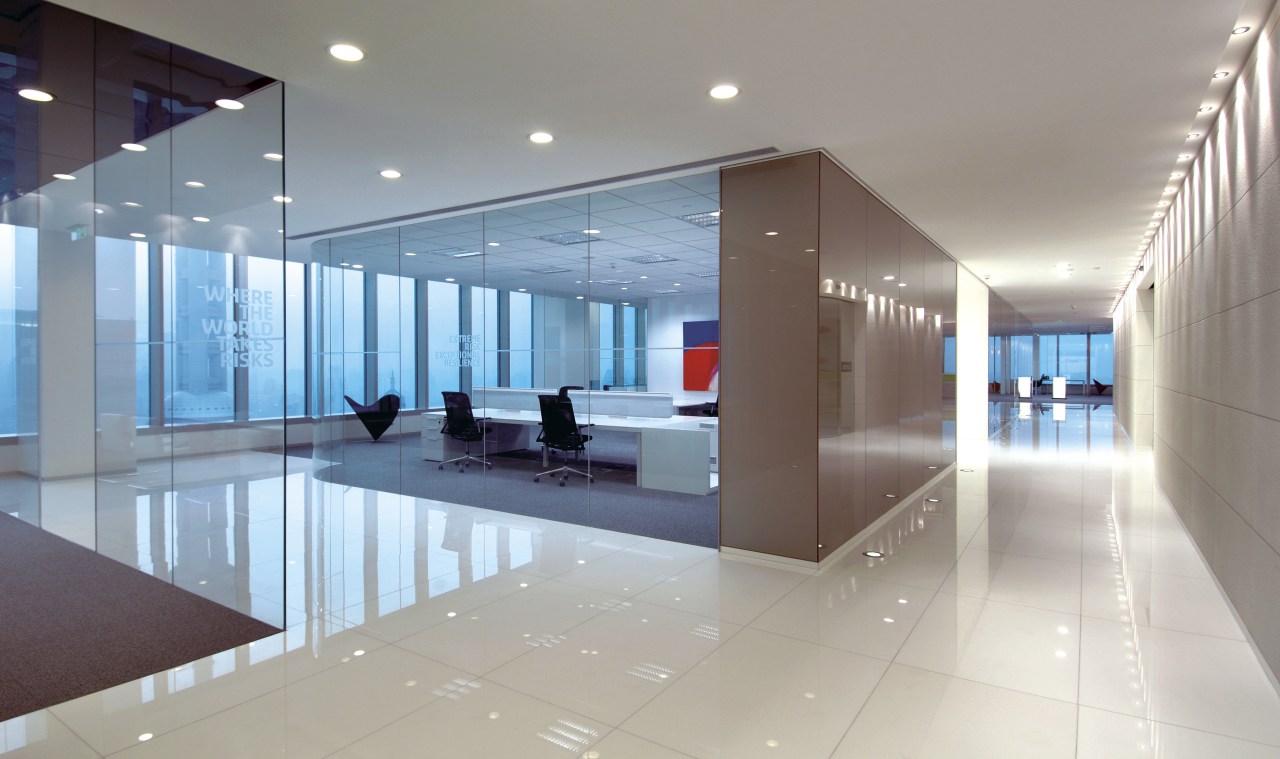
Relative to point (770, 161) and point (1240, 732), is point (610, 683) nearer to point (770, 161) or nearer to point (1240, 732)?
point (1240, 732)

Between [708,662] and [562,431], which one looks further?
[562,431]

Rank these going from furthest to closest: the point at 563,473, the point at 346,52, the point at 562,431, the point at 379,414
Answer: the point at 379,414, the point at 563,473, the point at 562,431, the point at 346,52

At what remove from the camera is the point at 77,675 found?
3248 millimetres

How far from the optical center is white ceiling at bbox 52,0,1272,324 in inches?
120

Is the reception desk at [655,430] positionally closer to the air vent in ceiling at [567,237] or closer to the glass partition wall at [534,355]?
the glass partition wall at [534,355]

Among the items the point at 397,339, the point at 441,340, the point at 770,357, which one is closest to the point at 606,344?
the point at 770,357

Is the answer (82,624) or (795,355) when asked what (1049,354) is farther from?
(82,624)

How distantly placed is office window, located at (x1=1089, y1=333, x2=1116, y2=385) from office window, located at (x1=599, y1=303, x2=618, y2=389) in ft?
114

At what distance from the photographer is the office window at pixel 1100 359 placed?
3288 centimetres

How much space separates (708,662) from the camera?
11.4ft

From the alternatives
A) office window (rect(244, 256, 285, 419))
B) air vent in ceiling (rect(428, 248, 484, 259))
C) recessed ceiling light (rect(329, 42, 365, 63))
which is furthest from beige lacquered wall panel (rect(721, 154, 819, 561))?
office window (rect(244, 256, 285, 419))

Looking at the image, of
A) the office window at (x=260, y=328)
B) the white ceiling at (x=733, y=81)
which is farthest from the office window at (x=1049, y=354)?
the office window at (x=260, y=328)

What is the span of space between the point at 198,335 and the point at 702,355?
11.5 feet

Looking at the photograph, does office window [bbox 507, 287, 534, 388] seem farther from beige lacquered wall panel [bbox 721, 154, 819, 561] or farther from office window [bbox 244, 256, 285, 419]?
office window [bbox 244, 256, 285, 419]
